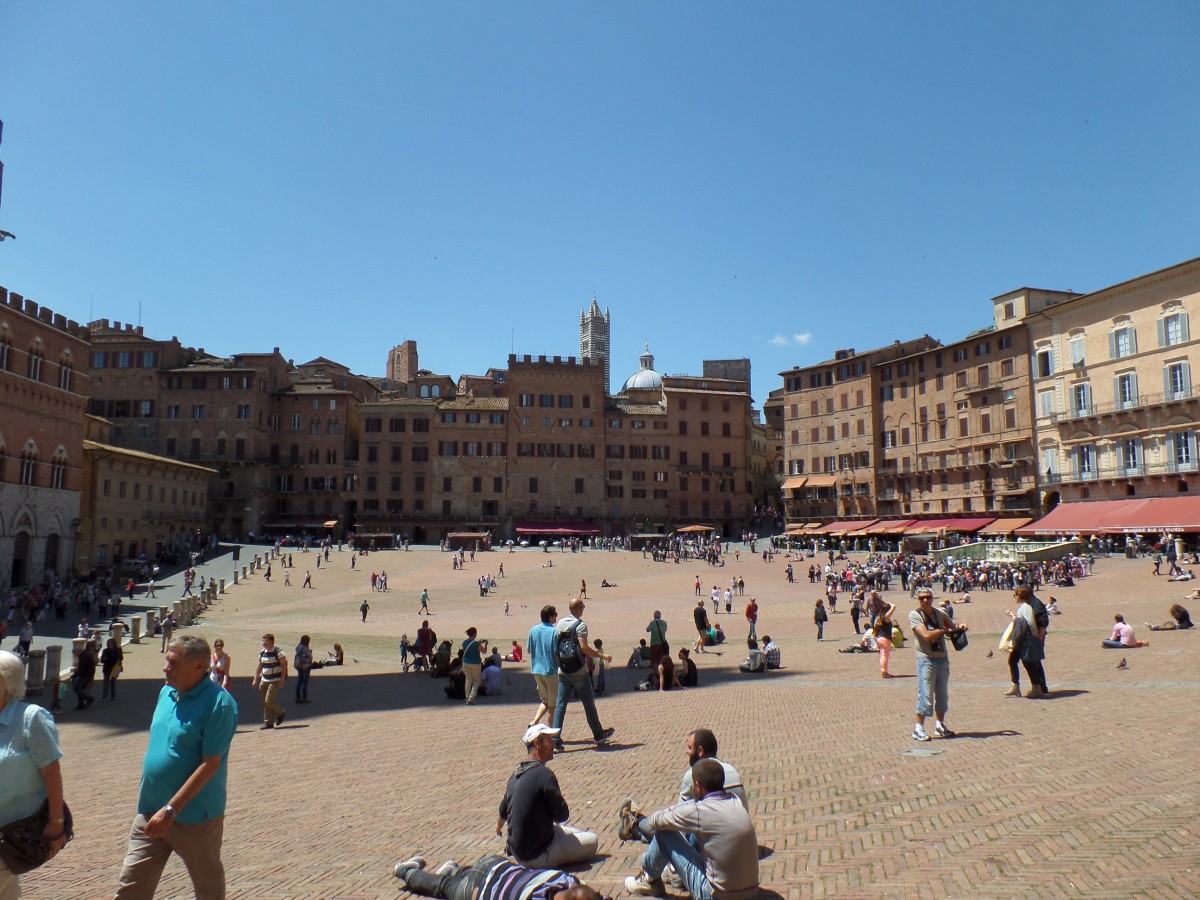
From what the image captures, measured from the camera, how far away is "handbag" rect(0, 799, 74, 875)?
11.8 feet

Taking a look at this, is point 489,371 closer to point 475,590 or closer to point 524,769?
A: point 475,590

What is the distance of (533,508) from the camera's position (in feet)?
236

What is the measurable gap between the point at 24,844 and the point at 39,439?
4412cm

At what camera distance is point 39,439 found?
40.2 meters

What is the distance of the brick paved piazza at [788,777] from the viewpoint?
529cm

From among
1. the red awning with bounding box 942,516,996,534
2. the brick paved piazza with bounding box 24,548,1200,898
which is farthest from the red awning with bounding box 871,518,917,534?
the brick paved piazza with bounding box 24,548,1200,898

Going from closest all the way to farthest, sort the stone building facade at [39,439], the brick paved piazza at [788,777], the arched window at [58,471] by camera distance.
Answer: the brick paved piazza at [788,777] < the stone building facade at [39,439] < the arched window at [58,471]

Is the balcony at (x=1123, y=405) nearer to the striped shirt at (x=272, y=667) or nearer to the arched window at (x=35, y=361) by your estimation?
the striped shirt at (x=272, y=667)

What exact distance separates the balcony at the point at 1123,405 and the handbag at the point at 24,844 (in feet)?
170

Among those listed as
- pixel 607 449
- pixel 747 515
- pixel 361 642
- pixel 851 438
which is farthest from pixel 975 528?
pixel 361 642

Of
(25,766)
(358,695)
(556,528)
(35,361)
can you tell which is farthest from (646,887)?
(556,528)

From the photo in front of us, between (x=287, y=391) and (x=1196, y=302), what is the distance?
65.6m

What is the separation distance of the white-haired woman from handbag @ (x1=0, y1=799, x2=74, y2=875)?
22 mm

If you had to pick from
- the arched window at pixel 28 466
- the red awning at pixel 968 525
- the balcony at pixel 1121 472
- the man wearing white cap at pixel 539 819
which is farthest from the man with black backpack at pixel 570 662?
the red awning at pixel 968 525
